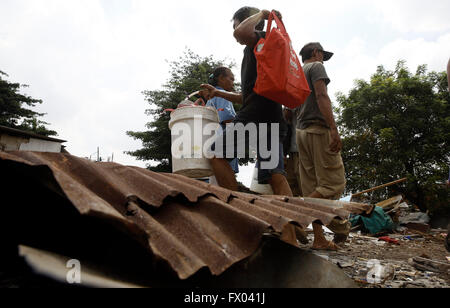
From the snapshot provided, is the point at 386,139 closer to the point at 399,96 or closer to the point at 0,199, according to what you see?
the point at 399,96

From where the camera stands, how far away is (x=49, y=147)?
10.6 metres

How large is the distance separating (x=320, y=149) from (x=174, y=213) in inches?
94.0

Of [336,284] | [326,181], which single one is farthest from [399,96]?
[336,284]

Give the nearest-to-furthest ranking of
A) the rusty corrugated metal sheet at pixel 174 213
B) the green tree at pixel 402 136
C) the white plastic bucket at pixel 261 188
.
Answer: the rusty corrugated metal sheet at pixel 174 213, the white plastic bucket at pixel 261 188, the green tree at pixel 402 136

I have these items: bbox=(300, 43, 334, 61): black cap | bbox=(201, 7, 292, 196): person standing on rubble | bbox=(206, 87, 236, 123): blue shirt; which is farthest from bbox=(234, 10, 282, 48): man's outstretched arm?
bbox=(206, 87, 236, 123): blue shirt

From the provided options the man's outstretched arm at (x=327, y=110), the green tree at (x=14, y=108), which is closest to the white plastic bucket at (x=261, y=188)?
the man's outstretched arm at (x=327, y=110)

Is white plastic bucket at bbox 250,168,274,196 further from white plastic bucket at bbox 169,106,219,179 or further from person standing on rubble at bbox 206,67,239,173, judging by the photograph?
white plastic bucket at bbox 169,106,219,179

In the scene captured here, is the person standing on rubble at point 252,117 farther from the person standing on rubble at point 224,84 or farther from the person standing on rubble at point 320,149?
the person standing on rubble at point 224,84

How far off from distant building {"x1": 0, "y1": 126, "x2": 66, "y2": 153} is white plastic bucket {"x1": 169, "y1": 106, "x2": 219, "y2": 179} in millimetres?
6511

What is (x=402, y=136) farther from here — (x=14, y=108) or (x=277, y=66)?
(x=14, y=108)

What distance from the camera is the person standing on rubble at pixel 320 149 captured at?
9.95ft

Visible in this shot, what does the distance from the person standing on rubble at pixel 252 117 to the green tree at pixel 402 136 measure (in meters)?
11.4

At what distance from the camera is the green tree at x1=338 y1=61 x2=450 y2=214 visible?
1215 cm

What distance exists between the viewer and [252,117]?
8.31 feet
